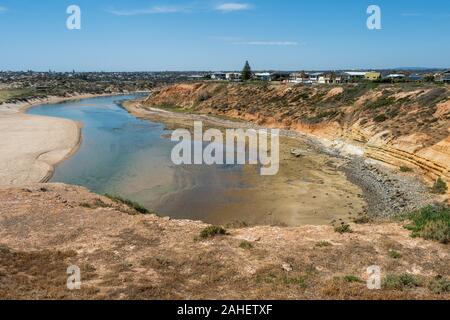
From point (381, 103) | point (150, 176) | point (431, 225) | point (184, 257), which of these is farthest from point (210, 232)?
point (381, 103)

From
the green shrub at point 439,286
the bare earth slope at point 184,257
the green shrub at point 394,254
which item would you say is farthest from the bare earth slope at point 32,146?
the green shrub at point 439,286

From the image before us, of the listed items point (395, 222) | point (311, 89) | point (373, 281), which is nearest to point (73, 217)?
point (373, 281)

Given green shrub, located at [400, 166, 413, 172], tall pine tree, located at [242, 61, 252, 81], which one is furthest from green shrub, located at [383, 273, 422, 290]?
tall pine tree, located at [242, 61, 252, 81]

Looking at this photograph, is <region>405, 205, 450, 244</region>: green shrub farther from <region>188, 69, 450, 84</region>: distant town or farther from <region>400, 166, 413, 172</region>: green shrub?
<region>188, 69, 450, 84</region>: distant town

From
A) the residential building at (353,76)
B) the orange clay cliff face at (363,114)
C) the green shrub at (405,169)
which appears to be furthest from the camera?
the residential building at (353,76)

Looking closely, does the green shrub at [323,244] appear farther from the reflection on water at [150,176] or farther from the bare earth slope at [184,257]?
the reflection on water at [150,176]
